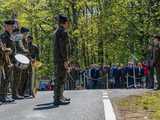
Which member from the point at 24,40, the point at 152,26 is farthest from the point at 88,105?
the point at 152,26

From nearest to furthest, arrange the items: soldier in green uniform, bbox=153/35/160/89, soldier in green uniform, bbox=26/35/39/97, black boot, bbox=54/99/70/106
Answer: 1. black boot, bbox=54/99/70/106
2. soldier in green uniform, bbox=26/35/39/97
3. soldier in green uniform, bbox=153/35/160/89

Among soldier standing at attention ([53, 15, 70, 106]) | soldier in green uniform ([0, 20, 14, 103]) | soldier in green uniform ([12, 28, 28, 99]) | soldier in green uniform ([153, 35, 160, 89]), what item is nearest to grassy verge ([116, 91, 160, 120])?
soldier standing at attention ([53, 15, 70, 106])

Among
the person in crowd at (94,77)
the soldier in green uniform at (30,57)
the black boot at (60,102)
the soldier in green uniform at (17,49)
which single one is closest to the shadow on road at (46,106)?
the black boot at (60,102)

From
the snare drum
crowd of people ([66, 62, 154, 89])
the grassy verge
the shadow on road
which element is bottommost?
the grassy verge

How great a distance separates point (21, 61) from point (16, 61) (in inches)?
14.2

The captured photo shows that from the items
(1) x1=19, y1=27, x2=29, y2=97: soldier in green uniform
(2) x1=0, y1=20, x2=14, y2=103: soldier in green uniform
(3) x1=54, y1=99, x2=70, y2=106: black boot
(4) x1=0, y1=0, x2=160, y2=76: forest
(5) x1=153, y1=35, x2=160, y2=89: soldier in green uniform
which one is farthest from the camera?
(4) x1=0, y1=0, x2=160, y2=76: forest

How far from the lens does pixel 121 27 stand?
165 ft

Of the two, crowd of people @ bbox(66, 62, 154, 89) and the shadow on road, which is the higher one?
crowd of people @ bbox(66, 62, 154, 89)

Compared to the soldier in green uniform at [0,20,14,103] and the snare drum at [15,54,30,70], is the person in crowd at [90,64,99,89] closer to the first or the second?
the snare drum at [15,54,30,70]

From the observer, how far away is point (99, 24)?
51.7 m

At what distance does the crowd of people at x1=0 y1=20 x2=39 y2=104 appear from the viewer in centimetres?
1630

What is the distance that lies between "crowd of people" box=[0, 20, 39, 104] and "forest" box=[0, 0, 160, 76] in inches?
1142

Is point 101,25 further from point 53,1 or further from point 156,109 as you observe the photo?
point 156,109

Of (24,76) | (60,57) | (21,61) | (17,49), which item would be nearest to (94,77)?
(24,76)
